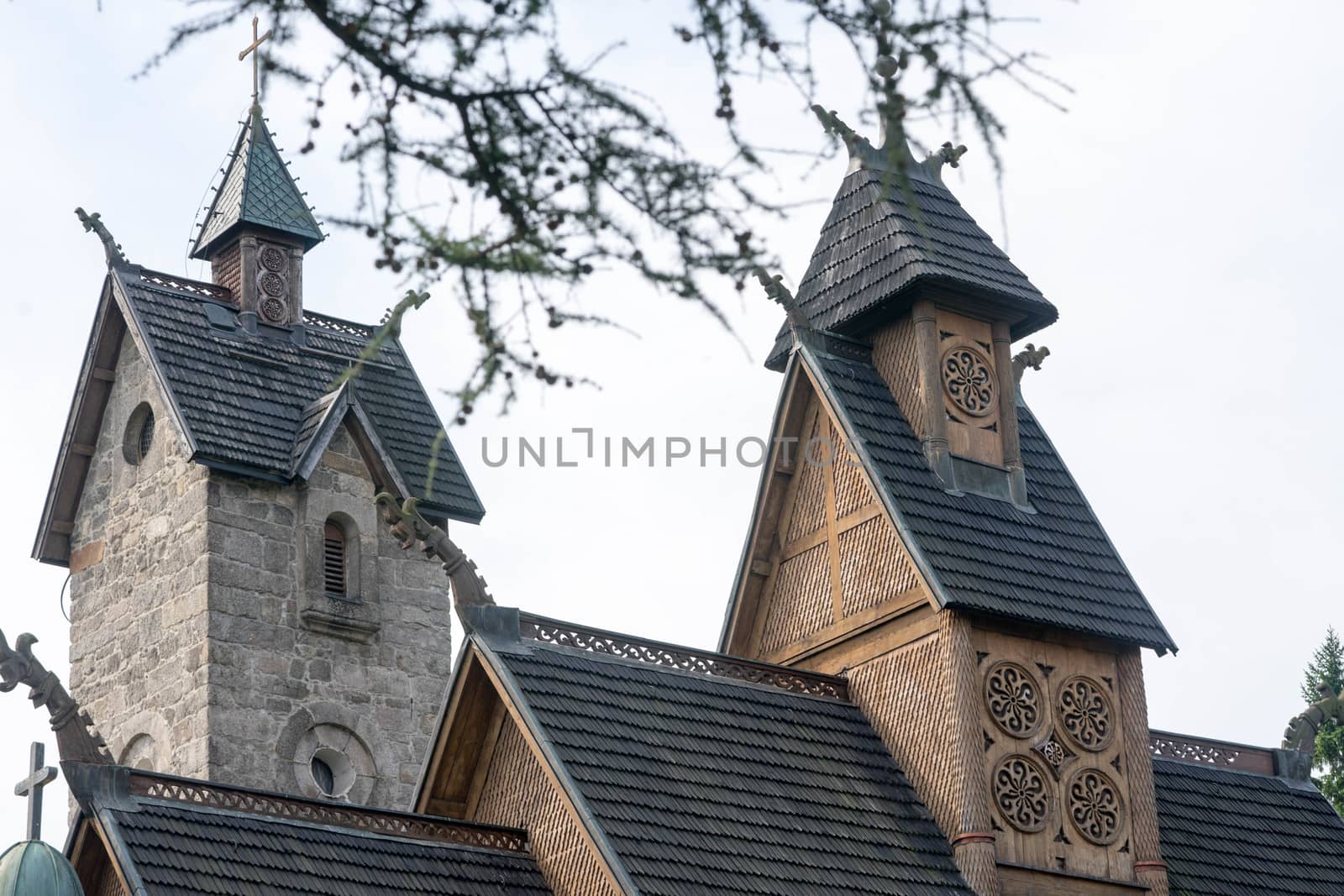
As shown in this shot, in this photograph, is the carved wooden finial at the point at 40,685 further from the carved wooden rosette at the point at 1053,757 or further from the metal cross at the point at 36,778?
the carved wooden rosette at the point at 1053,757

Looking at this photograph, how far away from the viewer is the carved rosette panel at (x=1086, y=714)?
1808cm

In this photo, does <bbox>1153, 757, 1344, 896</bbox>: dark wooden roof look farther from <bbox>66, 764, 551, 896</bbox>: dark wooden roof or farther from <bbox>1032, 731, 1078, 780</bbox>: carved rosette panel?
<bbox>66, 764, 551, 896</bbox>: dark wooden roof

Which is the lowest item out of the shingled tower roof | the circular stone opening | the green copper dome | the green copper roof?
the green copper dome

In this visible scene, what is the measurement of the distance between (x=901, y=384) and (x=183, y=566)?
7.26 meters

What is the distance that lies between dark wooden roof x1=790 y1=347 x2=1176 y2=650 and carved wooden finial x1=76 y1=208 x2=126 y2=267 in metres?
8.26

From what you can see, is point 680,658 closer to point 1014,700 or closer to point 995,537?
point 1014,700

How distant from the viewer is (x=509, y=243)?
6.88 meters

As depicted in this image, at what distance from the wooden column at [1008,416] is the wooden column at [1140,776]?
174 cm

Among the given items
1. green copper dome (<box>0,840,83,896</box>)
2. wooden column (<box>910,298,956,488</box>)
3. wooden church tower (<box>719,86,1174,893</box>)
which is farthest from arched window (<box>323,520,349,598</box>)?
green copper dome (<box>0,840,83,896</box>)

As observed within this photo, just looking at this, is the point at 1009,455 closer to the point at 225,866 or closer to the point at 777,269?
the point at 225,866

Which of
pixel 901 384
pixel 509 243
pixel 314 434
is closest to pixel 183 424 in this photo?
pixel 314 434

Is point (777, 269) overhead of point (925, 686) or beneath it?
beneath

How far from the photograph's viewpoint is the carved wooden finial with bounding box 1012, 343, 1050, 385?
20594 mm

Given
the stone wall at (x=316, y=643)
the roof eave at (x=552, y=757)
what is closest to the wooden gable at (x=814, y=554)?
the roof eave at (x=552, y=757)
